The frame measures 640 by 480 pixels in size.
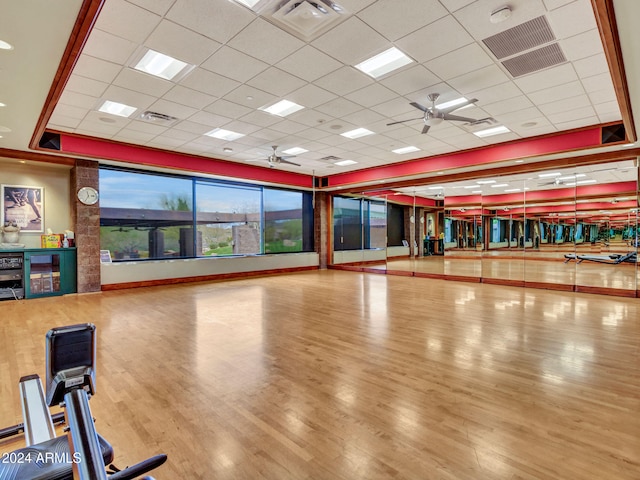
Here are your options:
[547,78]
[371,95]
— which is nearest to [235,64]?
[371,95]

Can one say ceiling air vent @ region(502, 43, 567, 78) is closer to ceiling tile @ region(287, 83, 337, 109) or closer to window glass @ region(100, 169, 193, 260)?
ceiling tile @ region(287, 83, 337, 109)

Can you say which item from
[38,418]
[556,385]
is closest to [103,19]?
[38,418]

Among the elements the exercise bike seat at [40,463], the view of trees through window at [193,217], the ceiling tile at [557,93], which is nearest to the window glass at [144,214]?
the view of trees through window at [193,217]

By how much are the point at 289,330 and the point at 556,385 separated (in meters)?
3.11

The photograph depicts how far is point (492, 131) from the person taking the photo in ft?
22.7

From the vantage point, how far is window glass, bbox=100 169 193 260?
849cm

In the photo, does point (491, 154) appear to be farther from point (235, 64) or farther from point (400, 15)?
point (235, 64)

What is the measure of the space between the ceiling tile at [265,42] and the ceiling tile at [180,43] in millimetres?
317

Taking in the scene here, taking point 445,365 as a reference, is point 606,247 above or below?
above

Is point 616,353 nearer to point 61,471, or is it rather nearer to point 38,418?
point 61,471

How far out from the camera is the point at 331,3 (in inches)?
126

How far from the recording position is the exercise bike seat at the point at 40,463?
1122 millimetres

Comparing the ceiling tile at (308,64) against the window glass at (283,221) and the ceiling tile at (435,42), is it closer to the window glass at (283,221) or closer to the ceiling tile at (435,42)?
the ceiling tile at (435,42)

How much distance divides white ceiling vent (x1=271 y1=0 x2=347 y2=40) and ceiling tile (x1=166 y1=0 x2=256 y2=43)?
32 centimetres
